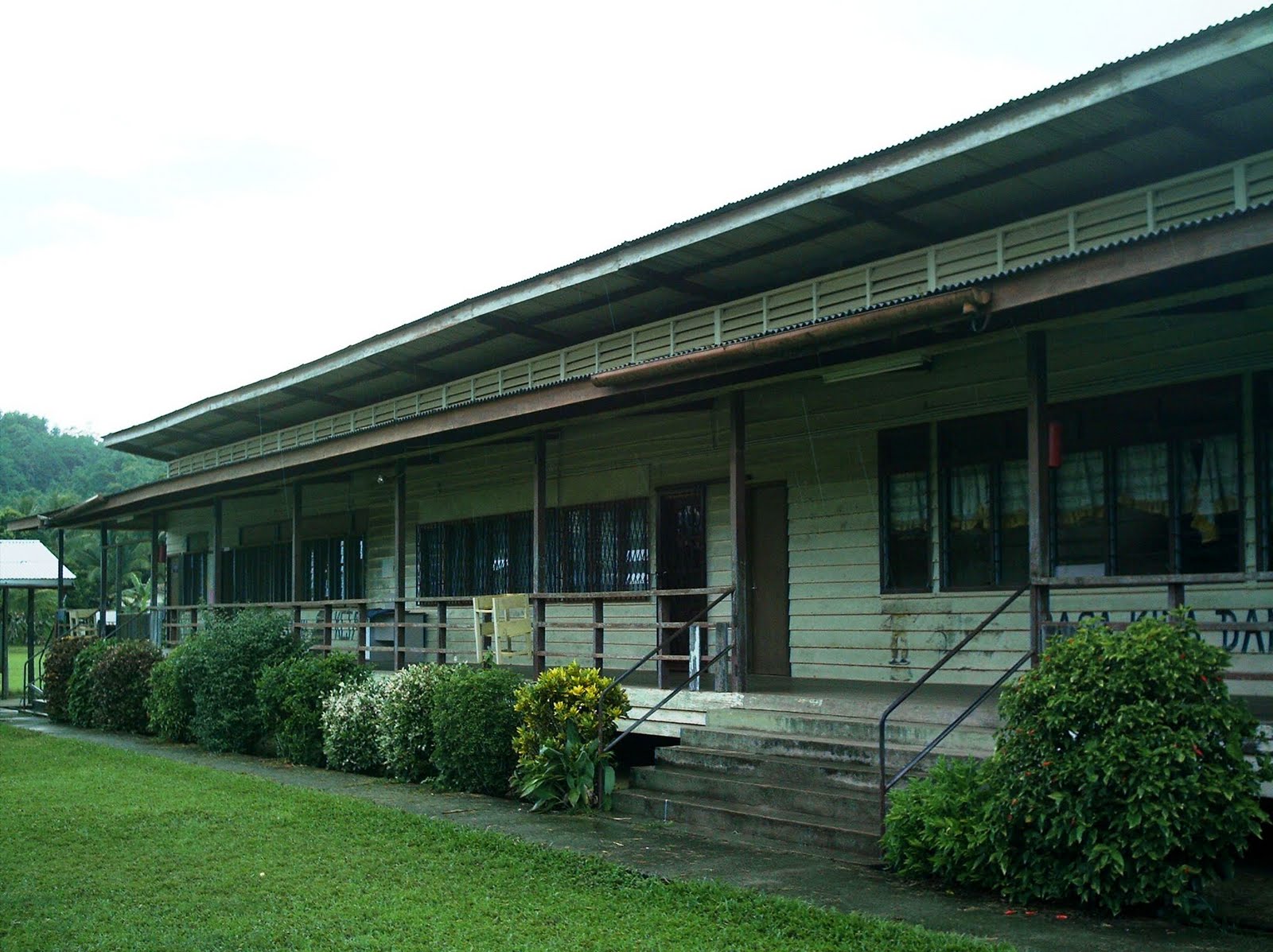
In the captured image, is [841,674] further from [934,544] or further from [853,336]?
[853,336]

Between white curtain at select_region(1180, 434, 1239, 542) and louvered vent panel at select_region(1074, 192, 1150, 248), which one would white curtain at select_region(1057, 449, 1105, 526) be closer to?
white curtain at select_region(1180, 434, 1239, 542)

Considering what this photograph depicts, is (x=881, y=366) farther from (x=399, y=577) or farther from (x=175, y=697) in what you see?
(x=175, y=697)

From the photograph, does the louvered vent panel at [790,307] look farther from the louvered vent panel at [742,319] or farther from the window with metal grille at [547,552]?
the window with metal grille at [547,552]

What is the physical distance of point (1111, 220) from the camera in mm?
10344

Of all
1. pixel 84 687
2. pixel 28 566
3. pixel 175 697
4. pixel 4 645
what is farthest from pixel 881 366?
pixel 28 566

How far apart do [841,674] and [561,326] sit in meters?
6.01

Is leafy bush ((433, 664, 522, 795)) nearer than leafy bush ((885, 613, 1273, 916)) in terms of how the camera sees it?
No

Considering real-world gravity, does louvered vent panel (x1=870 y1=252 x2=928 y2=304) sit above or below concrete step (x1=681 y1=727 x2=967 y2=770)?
above

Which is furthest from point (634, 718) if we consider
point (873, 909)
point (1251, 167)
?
point (1251, 167)

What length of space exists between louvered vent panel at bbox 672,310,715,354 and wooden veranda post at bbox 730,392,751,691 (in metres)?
2.71

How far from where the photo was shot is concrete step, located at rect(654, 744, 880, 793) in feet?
31.0

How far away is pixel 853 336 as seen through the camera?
9.44 metres

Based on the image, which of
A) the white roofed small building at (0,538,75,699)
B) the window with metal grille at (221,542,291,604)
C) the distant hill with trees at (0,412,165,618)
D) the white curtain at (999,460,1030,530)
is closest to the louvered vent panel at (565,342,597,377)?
the white curtain at (999,460,1030,530)

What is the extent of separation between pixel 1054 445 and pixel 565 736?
184 inches
